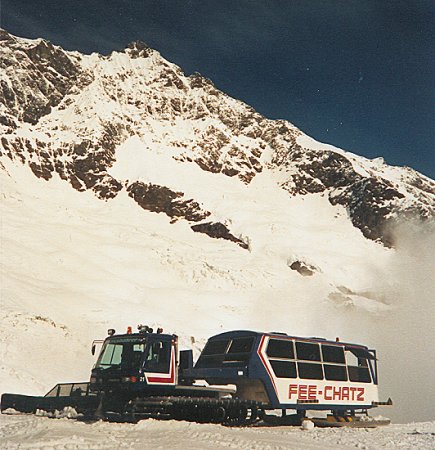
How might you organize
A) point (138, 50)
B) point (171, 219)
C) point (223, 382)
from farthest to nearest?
1. point (138, 50)
2. point (171, 219)
3. point (223, 382)

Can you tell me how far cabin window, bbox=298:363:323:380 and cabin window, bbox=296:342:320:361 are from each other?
21cm

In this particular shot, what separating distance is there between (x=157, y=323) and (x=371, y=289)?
145 feet

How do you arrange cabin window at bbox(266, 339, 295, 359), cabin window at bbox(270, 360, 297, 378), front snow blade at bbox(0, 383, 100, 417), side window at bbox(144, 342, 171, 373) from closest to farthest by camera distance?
side window at bbox(144, 342, 171, 373) → front snow blade at bbox(0, 383, 100, 417) → cabin window at bbox(270, 360, 297, 378) → cabin window at bbox(266, 339, 295, 359)

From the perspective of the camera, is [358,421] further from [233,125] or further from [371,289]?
[233,125]

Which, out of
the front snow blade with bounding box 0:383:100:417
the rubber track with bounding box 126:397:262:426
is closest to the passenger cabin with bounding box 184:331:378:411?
the rubber track with bounding box 126:397:262:426

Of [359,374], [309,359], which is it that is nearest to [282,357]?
[309,359]

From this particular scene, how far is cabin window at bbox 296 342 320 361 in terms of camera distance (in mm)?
15875

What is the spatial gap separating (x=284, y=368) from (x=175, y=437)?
17.2 ft

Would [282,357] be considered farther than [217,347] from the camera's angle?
No

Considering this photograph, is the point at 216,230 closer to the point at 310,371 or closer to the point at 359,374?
the point at 359,374

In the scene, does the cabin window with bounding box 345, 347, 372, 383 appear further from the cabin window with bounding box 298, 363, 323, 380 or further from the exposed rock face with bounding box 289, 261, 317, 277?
the exposed rock face with bounding box 289, 261, 317, 277

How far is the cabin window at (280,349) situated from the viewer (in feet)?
50.0

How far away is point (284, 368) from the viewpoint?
1536 cm

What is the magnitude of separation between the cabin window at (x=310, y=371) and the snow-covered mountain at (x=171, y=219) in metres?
12.2
